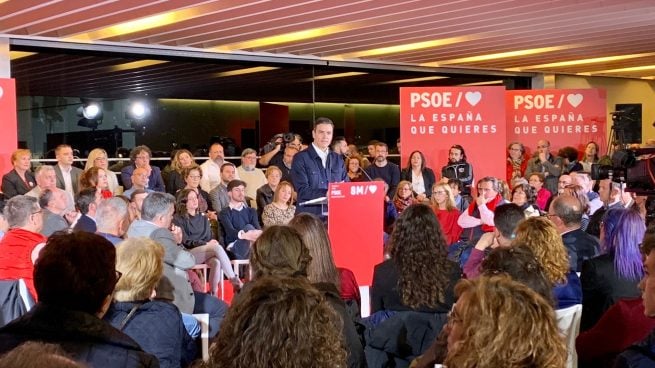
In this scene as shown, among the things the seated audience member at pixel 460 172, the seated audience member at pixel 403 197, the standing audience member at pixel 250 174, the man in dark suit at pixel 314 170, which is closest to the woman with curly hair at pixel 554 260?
the man in dark suit at pixel 314 170

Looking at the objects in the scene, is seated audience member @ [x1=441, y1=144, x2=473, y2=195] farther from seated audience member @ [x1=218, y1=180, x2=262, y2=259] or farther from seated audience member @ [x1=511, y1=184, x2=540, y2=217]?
seated audience member @ [x1=218, y1=180, x2=262, y2=259]

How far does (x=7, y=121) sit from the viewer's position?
802 centimetres

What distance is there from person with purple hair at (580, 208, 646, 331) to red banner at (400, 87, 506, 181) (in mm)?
6748

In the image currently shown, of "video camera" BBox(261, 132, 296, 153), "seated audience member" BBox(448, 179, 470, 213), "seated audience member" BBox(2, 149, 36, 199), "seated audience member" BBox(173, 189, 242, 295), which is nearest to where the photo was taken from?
"seated audience member" BBox(173, 189, 242, 295)

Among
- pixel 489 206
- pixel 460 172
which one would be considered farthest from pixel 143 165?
pixel 489 206

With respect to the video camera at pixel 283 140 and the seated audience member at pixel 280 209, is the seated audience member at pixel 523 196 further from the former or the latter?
the video camera at pixel 283 140

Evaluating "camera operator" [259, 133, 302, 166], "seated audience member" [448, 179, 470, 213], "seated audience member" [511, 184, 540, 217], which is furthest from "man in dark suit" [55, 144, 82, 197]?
"seated audience member" [511, 184, 540, 217]

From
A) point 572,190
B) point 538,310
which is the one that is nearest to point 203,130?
point 572,190

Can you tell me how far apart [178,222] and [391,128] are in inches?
362

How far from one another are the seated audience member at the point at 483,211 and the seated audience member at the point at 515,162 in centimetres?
426

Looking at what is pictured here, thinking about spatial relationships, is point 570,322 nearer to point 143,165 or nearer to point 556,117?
point 143,165

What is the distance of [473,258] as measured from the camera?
4.72 metres

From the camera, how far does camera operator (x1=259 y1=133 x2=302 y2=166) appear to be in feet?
32.9

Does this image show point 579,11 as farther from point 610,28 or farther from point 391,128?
point 391,128
